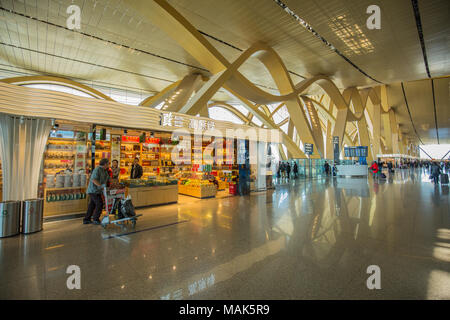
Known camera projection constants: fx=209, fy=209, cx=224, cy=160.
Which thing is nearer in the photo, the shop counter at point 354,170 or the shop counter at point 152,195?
the shop counter at point 152,195


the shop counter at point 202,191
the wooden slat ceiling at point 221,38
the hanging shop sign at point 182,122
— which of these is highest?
the wooden slat ceiling at point 221,38

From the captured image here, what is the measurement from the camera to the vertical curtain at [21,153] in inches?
187

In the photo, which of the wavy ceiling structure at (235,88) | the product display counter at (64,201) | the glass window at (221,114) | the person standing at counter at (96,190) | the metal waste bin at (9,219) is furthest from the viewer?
the glass window at (221,114)

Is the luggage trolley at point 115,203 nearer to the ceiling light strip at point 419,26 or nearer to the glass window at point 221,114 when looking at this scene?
the ceiling light strip at point 419,26

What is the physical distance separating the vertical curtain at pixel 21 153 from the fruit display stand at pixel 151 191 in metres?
2.19

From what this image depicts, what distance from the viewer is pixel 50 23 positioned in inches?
340

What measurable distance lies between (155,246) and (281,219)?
3024 millimetres

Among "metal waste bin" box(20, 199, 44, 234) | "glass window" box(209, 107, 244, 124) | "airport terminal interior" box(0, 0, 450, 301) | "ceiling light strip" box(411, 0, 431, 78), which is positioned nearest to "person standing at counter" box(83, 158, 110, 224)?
"airport terminal interior" box(0, 0, 450, 301)

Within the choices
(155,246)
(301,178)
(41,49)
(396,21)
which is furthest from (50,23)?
(301,178)

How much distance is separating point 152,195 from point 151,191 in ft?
0.46

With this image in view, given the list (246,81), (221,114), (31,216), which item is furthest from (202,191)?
(221,114)

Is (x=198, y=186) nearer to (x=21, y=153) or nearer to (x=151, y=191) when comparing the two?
(x=151, y=191)

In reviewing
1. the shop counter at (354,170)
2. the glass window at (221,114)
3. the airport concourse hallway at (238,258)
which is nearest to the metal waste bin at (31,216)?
the airport concourse hallway at (238,258)

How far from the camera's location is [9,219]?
407cm
